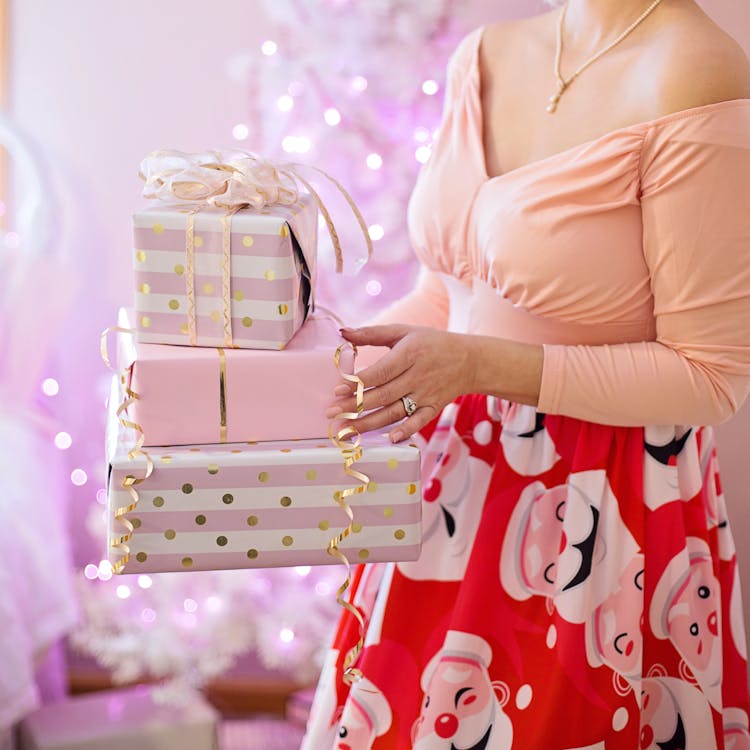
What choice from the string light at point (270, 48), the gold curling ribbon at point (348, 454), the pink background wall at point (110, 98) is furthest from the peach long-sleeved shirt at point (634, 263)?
the pink background wall at point (110, 98)

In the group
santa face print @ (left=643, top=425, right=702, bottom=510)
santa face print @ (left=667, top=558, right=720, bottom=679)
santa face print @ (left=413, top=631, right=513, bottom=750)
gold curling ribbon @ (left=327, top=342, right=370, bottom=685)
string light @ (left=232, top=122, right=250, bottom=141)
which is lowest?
santa face print @ (left=413, top=631, right=513, bottom=750)

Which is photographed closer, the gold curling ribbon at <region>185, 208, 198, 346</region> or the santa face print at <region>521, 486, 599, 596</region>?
the gold curling ribbon at <region>185, 208, 198, 346</region>

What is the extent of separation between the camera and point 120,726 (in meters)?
2.07

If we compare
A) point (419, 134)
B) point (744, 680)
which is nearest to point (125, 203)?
point (419, 134)

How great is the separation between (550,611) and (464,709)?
5.3 inches

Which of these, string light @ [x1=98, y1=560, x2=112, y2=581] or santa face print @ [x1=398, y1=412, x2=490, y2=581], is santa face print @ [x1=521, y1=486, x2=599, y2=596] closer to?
santa face print @ [x1=398, y1=412, x2=490, y2=581]

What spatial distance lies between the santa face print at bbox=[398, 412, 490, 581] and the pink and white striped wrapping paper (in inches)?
13.0

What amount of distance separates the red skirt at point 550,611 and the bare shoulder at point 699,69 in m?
0.35

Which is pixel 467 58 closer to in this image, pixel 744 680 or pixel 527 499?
pixel 527 499

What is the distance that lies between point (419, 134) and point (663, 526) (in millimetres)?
1245

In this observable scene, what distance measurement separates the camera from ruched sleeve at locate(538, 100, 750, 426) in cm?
95


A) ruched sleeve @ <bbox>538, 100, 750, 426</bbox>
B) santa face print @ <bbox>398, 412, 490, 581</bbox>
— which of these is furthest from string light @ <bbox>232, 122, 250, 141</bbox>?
ruched sleeve @ <bbox>538, 100, 750, 426</bbox>

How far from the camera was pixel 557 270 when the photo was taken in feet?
3.33

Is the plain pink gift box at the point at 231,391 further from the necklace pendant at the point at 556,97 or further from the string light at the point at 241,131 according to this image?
the string light at the point at 241,131
